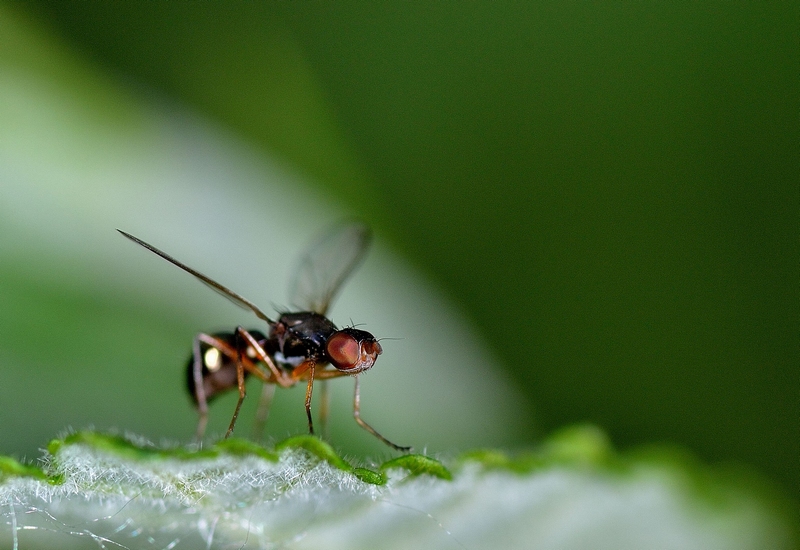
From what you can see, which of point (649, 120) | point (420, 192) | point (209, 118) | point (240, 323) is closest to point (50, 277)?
point (240, 323)

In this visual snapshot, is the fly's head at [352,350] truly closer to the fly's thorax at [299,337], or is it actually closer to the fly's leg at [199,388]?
the fly's thorax at [299,337]

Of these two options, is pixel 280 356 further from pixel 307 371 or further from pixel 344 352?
pixel 344 352

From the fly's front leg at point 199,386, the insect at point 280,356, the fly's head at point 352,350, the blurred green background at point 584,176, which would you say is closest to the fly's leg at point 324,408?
the insect at point 280,356

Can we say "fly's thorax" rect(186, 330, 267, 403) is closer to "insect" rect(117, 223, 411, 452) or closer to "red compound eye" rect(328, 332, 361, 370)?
"insect" rect(117, 223, 411, 452)

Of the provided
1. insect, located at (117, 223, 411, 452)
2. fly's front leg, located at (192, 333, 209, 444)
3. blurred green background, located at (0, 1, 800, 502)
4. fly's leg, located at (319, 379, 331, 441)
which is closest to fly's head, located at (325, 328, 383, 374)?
insect, located at (117, 223, 411, 452)

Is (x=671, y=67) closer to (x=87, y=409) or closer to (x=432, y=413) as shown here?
(x=432, y=413)

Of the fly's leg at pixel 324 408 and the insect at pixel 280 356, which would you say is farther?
the fly's leg at pixel 324 408
